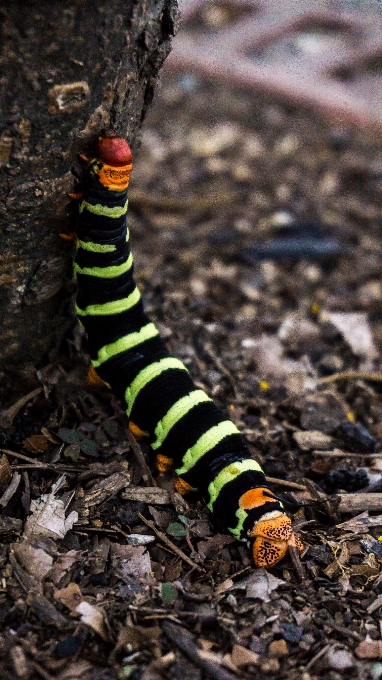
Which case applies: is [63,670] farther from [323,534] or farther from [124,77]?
[124,77]

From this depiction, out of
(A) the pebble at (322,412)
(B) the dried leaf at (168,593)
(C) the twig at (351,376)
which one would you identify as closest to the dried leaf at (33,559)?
(B) the dried leaf at (168,593)

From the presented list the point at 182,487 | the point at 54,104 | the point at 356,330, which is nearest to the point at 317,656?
the point at 182,487

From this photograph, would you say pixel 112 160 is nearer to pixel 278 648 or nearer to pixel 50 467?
pixel 50 467

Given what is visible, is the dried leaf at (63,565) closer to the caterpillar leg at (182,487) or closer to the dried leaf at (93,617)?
the dried leaf at (93,617)

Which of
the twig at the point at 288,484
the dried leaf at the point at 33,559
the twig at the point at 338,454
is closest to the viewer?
the dried leaf at the point at 33,559

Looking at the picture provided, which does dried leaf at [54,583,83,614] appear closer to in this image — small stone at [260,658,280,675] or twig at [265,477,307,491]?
small stone at [260,658,280,675]
